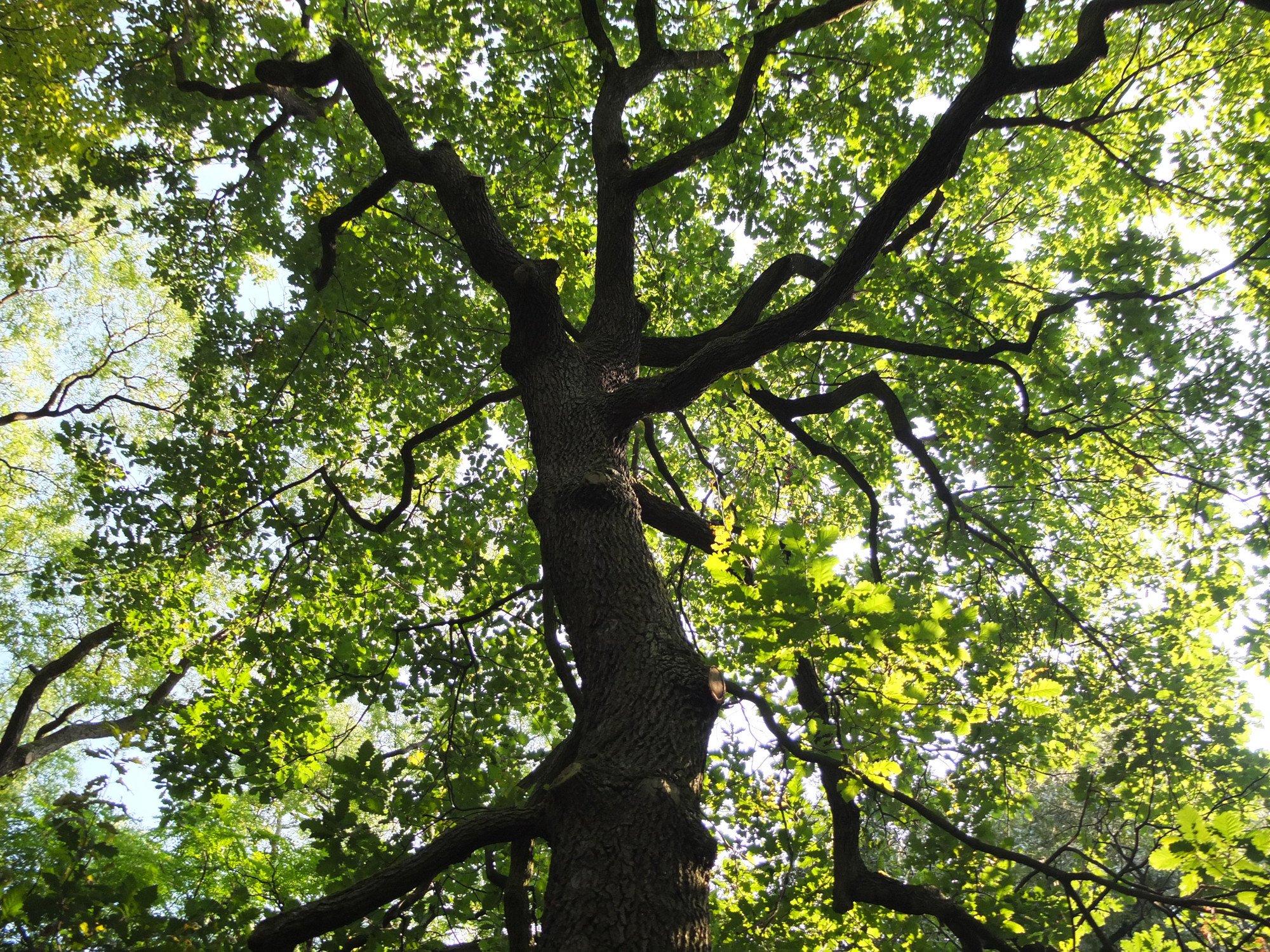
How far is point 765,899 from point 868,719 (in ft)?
8.33

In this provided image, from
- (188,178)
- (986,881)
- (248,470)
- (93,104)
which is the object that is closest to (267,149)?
(188,178)

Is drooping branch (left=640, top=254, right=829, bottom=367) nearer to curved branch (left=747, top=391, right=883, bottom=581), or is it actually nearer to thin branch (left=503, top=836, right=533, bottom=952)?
curved branch (left=747, top=391, right=883, bottom=581)

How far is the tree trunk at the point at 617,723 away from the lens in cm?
209

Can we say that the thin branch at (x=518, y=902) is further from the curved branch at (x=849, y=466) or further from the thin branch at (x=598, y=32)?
the thin branch at (x=598, y=32)

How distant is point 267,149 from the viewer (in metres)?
8.30

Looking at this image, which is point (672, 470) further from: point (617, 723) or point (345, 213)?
point (617, 723)

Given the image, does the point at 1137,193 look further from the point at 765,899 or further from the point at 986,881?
the point at 765,899

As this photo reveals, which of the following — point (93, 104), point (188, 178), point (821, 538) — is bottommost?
point (821, 538)

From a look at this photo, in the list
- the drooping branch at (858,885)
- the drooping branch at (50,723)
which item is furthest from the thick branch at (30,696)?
the drooping branch at (858,885)

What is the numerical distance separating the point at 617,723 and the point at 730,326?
3.34 metres

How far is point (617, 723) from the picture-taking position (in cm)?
258

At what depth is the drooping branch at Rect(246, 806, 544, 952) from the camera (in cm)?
235

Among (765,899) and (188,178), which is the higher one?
(188,178)

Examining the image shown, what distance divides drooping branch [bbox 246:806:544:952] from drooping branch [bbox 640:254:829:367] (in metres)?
3.47
